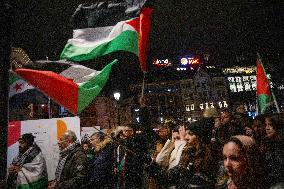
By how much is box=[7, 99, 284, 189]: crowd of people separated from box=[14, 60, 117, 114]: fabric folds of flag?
2.43ft

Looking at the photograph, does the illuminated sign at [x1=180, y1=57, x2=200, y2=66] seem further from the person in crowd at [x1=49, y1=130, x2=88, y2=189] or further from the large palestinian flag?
the large palestinian flag

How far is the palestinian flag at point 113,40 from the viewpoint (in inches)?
183

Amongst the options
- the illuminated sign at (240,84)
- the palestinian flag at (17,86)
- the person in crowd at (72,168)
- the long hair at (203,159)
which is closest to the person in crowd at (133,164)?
the person in crowd at (72,168)

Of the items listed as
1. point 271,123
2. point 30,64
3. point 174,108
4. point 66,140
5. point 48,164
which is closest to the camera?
point 271,123

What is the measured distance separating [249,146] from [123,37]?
3.11 m

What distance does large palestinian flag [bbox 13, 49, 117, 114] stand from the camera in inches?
176

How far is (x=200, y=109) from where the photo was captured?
6525 centimetres

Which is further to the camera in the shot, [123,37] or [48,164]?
[48,164]

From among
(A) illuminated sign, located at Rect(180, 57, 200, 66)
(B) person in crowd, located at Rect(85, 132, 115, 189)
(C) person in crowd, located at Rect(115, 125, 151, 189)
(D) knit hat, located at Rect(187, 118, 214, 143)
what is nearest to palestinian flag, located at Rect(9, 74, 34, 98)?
(B) person in crowd, located at Rect(85, 132, 115, 189)

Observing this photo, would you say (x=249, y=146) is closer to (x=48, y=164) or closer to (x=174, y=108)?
(x=48, y=164)

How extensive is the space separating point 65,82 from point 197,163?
2461 mm

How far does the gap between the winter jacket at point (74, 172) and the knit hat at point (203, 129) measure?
258 centimetres

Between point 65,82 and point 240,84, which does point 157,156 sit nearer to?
point 65,82

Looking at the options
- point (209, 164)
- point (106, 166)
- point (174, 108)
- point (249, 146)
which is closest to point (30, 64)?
point (106, 166)
